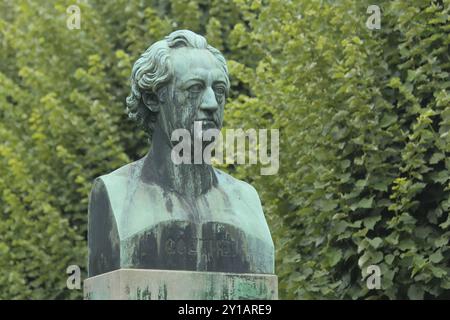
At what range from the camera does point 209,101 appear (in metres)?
9.28

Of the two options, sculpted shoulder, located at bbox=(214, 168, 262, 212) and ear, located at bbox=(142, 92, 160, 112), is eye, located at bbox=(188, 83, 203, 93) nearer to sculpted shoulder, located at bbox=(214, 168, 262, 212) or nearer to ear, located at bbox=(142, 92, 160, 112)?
ear, located at bbox=(142, 92, 160, 112)

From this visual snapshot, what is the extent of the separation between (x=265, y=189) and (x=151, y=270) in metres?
5.12

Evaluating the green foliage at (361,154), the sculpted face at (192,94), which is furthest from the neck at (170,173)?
the green foliage at (361,154)

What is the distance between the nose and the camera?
30.4 ft

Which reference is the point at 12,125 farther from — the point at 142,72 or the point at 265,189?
the point at 142,72

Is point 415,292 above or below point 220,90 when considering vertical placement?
below

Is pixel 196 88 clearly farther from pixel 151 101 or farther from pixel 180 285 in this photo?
pixel 180 285

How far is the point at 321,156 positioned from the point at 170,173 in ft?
14.2

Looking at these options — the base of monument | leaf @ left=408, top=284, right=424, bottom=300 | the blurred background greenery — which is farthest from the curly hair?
leaf @ left=408, top=284, right=424, bottom=300

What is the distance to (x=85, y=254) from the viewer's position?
52.7 feet

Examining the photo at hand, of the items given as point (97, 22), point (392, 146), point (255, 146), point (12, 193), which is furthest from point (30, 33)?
point (392, 146)

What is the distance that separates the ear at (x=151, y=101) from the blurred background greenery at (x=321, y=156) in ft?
12.7

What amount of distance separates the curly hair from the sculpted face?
0.22 feet

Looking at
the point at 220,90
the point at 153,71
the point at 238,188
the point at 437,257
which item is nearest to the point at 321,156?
the point at 437,257
